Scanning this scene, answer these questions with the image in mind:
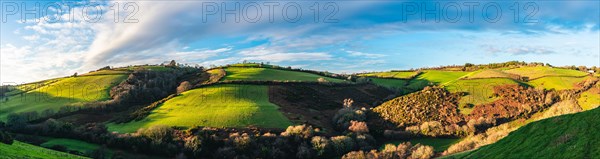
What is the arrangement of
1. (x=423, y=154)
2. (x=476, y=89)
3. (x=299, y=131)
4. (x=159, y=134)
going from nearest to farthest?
(x=423, y=154), (x=159, y=134), (x=299, y=131), (x=476, y=89)

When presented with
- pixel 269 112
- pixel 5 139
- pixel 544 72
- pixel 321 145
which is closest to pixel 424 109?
pixel 321 145

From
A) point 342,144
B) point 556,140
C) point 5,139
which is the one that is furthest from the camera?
point 342,144

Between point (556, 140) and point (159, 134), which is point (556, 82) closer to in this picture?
point (556, 140)

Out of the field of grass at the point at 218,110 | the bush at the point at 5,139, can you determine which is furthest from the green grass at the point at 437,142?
the bush at the point at 5,139

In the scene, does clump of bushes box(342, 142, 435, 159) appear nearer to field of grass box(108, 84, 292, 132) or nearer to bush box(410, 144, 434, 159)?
bush box(410, 144, 434, 159)

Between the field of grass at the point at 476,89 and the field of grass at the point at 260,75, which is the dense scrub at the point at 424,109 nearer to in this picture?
the field of grass at the point at 476,89

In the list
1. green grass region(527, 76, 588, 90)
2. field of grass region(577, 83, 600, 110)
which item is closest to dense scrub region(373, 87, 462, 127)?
green grass region(527, 76, 588, 90)
